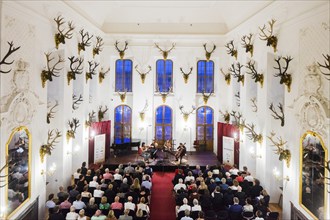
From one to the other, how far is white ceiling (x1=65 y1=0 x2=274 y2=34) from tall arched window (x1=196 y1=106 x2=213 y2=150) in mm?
6404

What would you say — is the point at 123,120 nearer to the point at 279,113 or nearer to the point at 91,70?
the point at 91,70

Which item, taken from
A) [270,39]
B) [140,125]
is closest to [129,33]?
[140,125]

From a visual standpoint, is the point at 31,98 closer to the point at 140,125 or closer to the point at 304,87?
the point at 304,87

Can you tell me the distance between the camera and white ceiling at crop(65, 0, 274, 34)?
18484 millimetres

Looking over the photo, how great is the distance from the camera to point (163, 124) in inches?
886

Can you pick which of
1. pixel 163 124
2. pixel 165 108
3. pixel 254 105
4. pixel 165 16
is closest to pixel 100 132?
pixel 163 124

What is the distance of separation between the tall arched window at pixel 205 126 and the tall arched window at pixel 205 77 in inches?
63.9

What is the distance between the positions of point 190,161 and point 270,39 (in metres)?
9.89

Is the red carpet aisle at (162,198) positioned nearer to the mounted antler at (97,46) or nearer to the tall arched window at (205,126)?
the tall arched window at (205,126)

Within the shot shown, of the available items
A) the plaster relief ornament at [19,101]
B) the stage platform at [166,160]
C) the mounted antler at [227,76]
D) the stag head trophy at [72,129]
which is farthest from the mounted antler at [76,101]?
the mounted antler at [227,76]

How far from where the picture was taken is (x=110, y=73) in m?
22.0

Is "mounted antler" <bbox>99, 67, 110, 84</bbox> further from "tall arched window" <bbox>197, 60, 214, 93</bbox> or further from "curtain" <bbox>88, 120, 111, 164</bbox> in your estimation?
"tall arched window" <bbox>197, 60, 214, 93</bbox>

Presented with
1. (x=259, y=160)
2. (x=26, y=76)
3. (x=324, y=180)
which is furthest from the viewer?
(x=259, y=160)

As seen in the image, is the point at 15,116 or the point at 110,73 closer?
the point at 15,116
